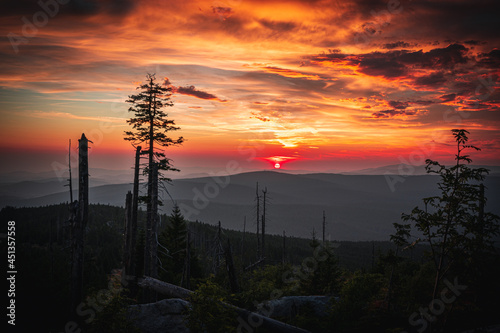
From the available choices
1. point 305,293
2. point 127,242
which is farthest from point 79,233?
point 305,293

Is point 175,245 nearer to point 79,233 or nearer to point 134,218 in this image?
point 134,218

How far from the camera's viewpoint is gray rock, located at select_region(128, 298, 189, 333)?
1093 cm

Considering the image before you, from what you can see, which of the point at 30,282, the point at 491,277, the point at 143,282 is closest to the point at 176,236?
the point at 143,282

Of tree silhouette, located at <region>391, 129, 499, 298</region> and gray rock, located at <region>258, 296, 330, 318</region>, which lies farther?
gray rock, located at <region>258, 296, 330, 318</region>

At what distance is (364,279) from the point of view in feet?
46.8

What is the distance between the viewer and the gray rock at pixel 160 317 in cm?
1093

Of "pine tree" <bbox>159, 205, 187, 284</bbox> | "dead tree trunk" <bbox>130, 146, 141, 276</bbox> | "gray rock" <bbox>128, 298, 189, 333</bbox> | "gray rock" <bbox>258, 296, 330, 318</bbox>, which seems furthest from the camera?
"pine tree" <bbox>159, 205, 187, 284</bbox>

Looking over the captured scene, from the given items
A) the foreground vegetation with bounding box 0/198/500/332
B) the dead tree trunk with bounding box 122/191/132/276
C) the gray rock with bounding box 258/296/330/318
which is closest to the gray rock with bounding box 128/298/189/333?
the foreground vegetation with bounding box 0/198/500/332

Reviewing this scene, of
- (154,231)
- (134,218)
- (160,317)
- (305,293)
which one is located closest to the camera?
(160,317)

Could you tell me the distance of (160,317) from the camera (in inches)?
453

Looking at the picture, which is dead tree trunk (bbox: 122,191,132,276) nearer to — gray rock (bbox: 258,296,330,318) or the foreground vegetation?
the foreground vegetation

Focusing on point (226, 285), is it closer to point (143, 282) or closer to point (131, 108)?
point (143, 282)

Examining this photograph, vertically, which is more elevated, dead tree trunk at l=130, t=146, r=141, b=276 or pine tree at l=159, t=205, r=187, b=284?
dead tree trunk at l=130, t=146, r=141, b=276

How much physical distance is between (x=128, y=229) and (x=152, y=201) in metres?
2.87
